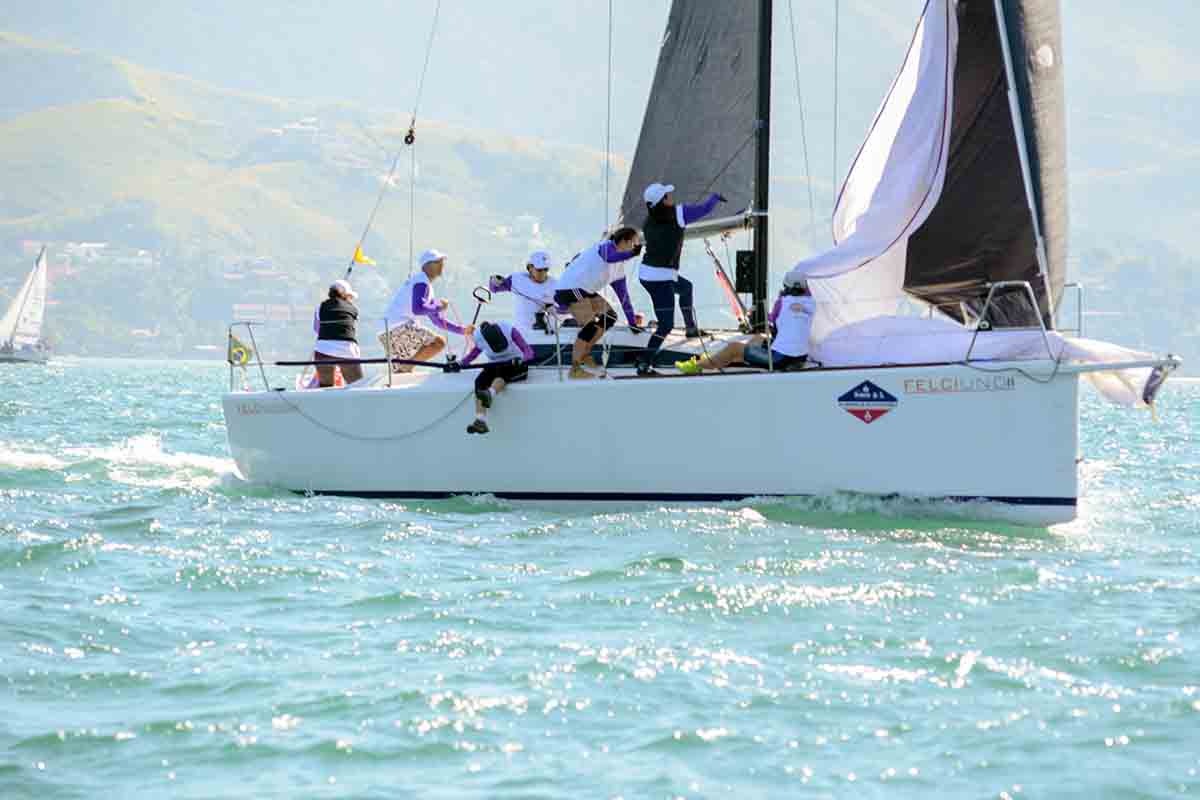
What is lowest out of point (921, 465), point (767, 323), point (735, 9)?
point (921, 465)

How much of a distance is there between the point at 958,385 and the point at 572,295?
9.00ft

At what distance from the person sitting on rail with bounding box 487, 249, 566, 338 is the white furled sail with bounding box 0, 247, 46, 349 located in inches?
3122

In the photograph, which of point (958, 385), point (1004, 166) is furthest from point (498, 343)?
point (1004, 166)

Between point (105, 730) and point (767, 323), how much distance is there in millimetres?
5780

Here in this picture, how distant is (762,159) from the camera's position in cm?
1202

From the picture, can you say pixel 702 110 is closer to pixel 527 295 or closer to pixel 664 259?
pixel 664 259

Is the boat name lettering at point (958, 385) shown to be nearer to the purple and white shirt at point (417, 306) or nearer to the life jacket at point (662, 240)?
the life jacket at point (662, 240)

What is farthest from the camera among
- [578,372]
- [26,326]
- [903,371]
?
[26,326]

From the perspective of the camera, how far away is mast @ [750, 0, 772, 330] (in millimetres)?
11961

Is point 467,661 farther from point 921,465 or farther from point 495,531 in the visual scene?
point 921,465

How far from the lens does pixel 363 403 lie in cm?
1222

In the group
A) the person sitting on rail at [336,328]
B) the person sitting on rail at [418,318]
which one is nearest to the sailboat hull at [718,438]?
the person sitting on rail at [336,328]

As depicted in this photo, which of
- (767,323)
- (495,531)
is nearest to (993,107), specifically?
(767,323)

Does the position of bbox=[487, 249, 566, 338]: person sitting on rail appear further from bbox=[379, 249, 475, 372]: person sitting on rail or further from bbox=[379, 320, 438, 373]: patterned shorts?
bbox=[379, 320, 438, 373]: patterned shorts
